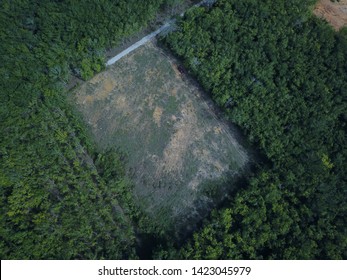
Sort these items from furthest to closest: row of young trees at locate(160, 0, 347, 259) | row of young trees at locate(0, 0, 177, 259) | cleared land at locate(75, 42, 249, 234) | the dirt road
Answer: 1. the dirt road
2. cleared land at locate(75, 42, 249, 234)
3. row of young trees at locate(160, 0, 347, 259)
4. row of young trees at locate(0, 0, 177, 259)

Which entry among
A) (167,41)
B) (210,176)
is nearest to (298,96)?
(210,176)

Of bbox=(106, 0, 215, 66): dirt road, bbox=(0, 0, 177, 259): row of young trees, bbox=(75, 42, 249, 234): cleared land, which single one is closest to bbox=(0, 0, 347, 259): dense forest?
bbox=(0, 0, 177, 259): row of young trees

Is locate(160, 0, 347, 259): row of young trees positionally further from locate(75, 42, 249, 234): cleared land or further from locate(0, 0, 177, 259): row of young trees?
locate(0, 0, 177, 259): row of young trees

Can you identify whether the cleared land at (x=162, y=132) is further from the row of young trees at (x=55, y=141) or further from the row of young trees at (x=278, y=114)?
the row of young trees at (x=278, y=114)

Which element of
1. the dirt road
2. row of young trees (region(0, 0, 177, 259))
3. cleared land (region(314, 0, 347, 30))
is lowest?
row of young trees (region(0, 0, 177, 259))

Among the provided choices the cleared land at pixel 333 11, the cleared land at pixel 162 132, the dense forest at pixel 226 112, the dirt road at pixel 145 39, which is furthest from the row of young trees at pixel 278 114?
the cleared land at pixel 333 11

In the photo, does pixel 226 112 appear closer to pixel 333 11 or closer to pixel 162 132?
pixel 162 132
